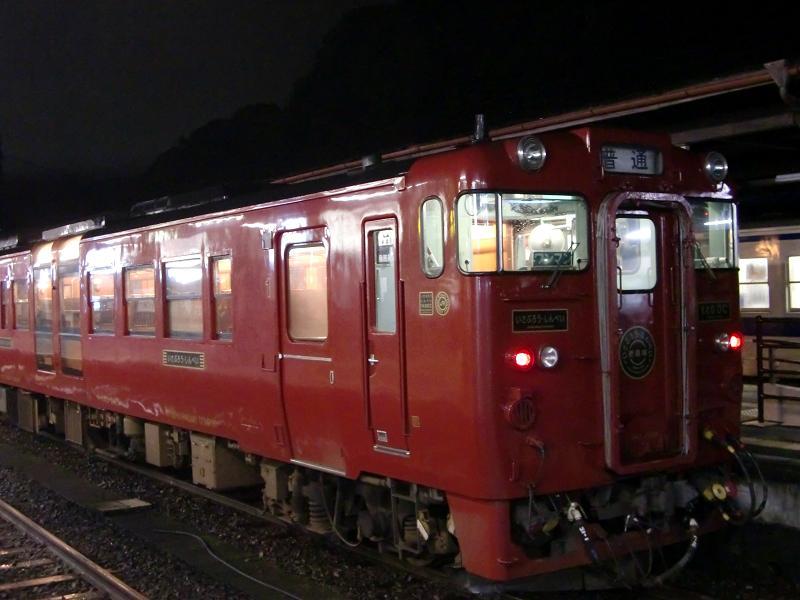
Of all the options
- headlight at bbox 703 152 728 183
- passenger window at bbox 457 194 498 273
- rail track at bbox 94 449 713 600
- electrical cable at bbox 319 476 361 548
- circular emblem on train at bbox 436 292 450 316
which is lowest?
rail track at bbox 94 449 713 600

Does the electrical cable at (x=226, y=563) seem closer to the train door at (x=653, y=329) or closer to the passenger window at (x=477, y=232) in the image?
the train door at (x=653, y=329)

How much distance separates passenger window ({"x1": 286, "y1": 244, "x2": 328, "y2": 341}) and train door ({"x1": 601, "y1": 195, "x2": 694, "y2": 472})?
85.4 inches

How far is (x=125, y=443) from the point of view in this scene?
1159 centimetres

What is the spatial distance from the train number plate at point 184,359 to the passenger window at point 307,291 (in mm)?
1623

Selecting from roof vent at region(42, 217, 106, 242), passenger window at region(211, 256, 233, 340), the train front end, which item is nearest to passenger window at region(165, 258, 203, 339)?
passenger window at region(211, 256, 233, 340)

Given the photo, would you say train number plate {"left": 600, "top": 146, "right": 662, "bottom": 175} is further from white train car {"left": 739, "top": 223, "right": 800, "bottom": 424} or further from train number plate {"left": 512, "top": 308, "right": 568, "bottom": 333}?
white train car {"left": 739, "top": 223, "right": 800, "bottom": 424}

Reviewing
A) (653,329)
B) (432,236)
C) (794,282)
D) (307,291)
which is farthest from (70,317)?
(794,282)

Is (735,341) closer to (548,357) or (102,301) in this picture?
(548,357)

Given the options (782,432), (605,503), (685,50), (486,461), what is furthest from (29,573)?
(685,50)

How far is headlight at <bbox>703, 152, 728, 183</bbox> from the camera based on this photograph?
6.19 meters

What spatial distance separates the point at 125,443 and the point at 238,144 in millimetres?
29835

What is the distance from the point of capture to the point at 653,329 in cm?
577

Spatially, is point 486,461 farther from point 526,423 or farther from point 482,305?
point 482,305

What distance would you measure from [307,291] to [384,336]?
3.64 feet
